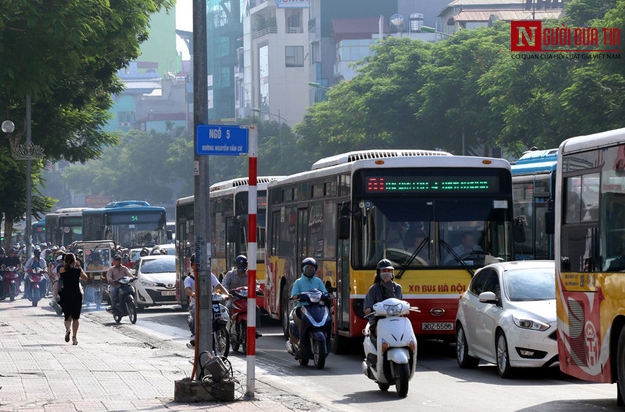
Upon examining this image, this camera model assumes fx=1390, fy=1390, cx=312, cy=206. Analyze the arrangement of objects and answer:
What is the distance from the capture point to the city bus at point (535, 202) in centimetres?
2414

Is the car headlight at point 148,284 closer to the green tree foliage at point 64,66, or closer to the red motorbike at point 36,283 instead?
the green tree foliage at point 64,66

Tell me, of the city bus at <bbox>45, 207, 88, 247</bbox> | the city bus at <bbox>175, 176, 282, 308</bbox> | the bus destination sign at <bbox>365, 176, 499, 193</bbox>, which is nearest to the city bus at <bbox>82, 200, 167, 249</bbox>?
the city bus at <bbox>45, 207, 88, 247</bbox>

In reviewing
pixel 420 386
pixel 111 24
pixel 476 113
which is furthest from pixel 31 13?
pixel 476 113

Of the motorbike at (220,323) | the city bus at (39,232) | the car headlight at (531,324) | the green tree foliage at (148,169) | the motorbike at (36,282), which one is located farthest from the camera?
the green tree foliage at (148,169)

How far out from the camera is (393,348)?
14266 millimetres

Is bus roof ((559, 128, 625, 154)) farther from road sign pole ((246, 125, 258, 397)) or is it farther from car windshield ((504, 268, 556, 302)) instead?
car windshield ((504, 268, 556, 302))

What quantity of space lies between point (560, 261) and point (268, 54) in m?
135

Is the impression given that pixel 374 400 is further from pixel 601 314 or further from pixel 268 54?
pixel 268 54

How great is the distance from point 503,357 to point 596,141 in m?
4.13

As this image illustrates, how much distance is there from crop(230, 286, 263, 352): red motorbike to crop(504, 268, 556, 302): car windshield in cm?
484

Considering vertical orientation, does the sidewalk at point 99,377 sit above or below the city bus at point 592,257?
below

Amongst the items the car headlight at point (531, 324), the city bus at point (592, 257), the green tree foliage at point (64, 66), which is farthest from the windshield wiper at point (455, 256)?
the green tree foliage at point (64, 66)

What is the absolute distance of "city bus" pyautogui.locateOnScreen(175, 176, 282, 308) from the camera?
28.0m

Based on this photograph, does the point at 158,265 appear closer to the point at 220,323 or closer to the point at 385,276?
the point at 220,323
